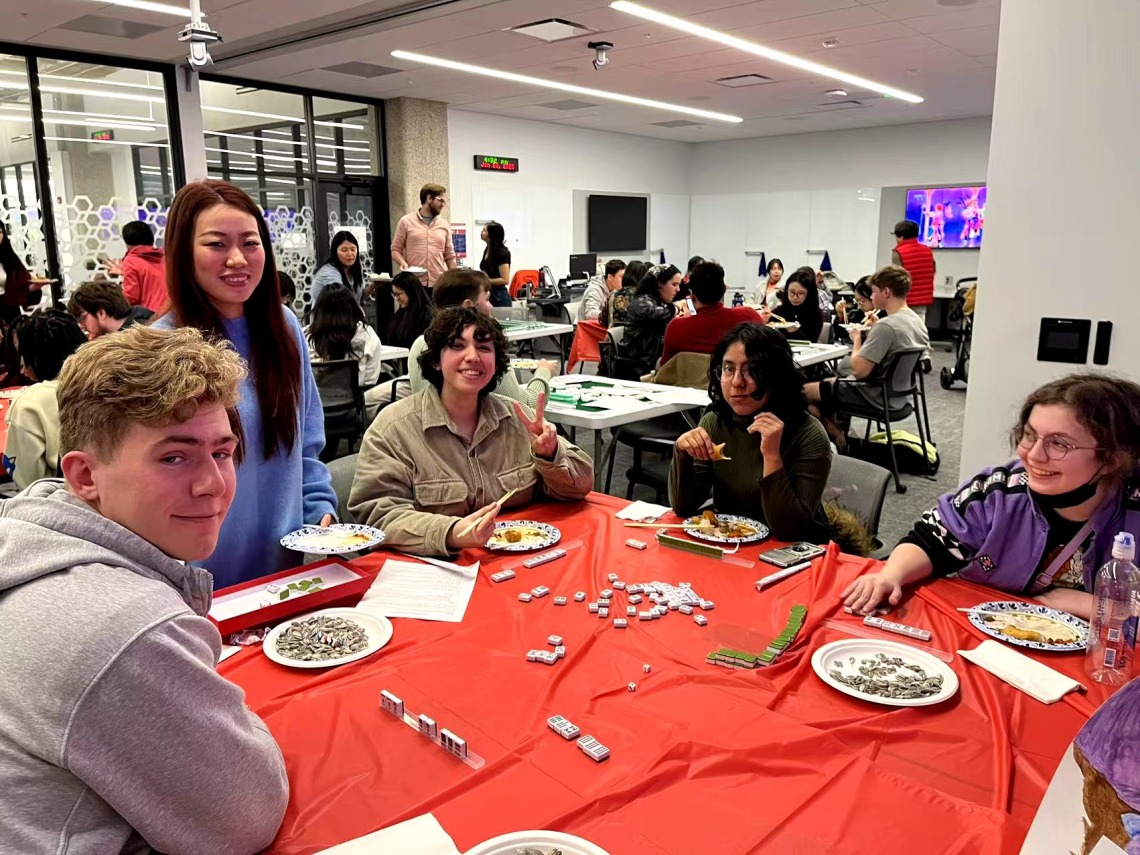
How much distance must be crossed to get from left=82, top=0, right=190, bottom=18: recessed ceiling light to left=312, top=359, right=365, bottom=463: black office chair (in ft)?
10.2

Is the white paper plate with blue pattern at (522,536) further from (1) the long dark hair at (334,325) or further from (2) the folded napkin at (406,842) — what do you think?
(1) the long dark hair at (334,325)

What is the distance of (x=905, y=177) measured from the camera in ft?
39.1

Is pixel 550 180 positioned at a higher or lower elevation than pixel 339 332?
higher

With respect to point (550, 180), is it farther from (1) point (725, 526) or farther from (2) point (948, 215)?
(1) point (725, 526)

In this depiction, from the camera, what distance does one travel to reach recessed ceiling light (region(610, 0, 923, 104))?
5883mm

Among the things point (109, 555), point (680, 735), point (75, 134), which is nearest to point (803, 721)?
point (680, 735)

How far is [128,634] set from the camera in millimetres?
858

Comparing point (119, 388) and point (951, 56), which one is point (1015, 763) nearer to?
point (119, 388)

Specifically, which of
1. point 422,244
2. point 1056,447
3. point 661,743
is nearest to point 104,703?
point 661,743

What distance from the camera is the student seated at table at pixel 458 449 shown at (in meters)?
2.21

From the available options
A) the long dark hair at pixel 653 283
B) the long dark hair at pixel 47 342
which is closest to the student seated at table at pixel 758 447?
the long dark hair at pixel 47 342

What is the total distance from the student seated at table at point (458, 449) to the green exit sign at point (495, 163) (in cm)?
893

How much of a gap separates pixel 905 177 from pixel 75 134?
10.7 meters

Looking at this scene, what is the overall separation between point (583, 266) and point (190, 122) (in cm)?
554
